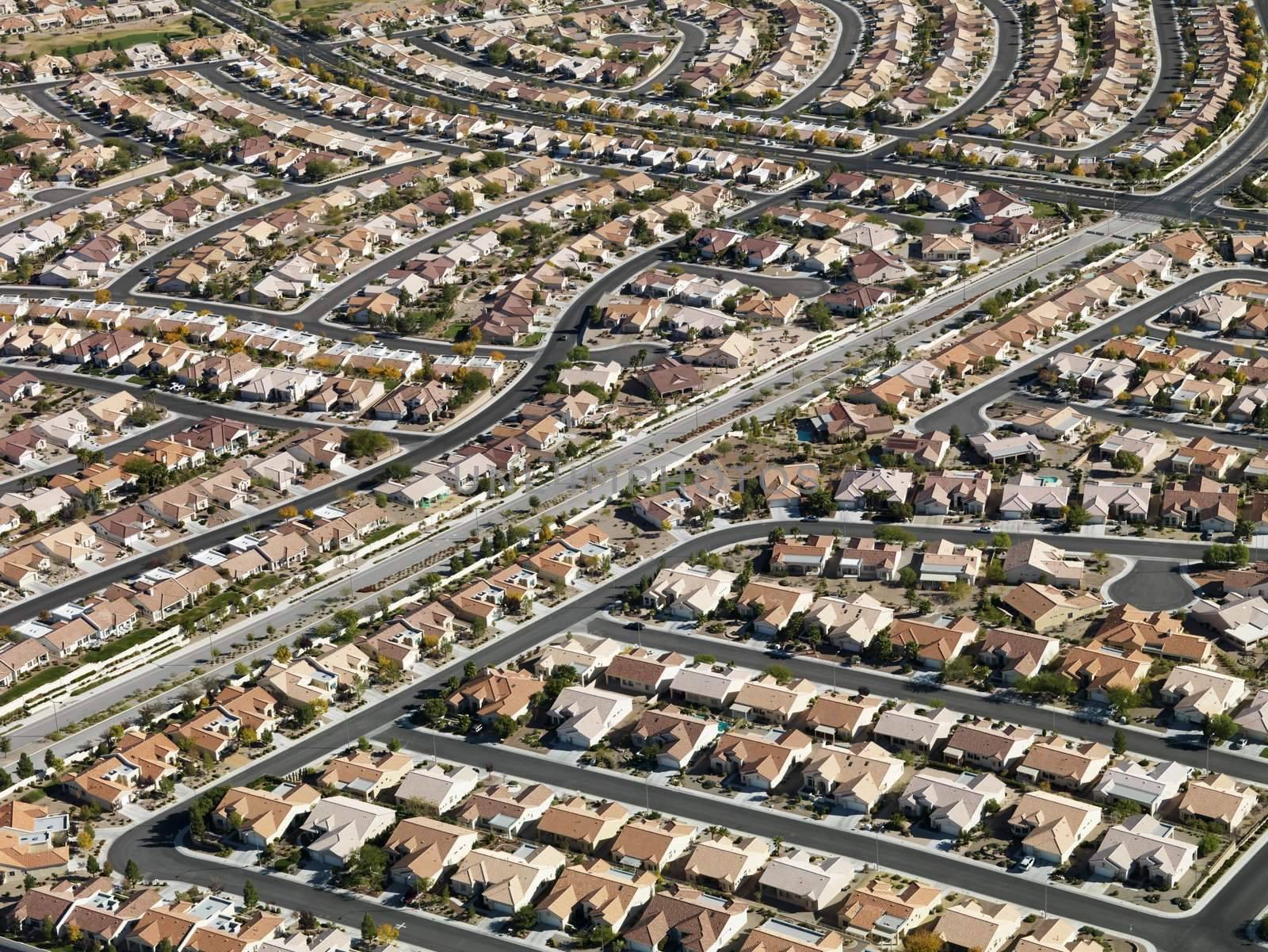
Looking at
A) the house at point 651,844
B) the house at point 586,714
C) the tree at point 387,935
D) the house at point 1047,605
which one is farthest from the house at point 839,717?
the tree at point 387,935

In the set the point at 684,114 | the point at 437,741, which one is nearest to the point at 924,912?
the point at 437,741

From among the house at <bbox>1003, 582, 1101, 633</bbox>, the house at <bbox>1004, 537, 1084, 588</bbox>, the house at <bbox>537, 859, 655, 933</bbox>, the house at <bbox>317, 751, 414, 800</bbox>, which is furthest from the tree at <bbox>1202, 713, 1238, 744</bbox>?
the house at <bbox>317, 751, 414, 800</bbox>

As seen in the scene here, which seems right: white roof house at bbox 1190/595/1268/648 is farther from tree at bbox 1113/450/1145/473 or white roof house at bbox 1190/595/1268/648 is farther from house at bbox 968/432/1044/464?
house at bbox 968/432/1044/464

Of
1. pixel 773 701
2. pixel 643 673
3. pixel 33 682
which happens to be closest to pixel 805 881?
pixel 773 701

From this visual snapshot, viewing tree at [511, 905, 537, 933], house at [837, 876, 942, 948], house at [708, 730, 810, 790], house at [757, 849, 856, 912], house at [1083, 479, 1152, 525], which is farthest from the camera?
house at [1083, 479, 1152, 525]

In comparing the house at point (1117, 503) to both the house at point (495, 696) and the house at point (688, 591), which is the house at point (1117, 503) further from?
the house at point (495, 696)
